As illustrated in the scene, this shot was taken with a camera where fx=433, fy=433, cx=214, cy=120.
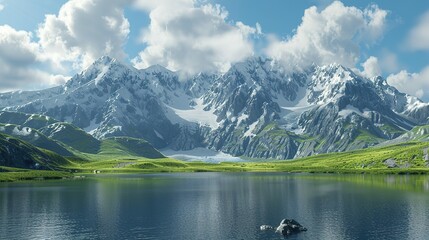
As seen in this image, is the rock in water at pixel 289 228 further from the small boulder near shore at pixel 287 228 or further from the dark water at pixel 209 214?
the dark water at pixel 209 214

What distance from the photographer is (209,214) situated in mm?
107250

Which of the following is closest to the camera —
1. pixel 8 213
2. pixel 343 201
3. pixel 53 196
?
pixel 8 213

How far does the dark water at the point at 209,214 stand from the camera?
83750mm

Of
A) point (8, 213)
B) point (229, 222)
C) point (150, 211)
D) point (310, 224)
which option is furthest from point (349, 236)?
point (8, 213)

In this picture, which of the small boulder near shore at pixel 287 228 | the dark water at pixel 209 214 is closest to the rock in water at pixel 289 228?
the small boulder near shore at pixel 287 228

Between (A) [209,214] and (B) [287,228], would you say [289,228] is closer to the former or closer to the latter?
(B) [287,228]

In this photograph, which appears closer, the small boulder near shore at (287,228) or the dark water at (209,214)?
the small boulder near shore at (287,228)

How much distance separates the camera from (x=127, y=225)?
92.3 m

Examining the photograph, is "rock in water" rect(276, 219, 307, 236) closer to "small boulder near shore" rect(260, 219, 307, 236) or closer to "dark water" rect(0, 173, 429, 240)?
"small boulder near shore" rect(260, 219, 307, 236)

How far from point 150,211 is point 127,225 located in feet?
63.8

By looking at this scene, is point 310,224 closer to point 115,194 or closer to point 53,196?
point 115,194

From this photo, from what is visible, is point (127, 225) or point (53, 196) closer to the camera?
point (127, 225)

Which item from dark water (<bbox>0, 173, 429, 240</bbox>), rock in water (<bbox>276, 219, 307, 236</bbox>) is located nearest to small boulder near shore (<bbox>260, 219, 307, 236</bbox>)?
rock in water (<bbox>276, 219, 307, 236</bbox>)

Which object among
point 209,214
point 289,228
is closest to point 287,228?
point 289,228
